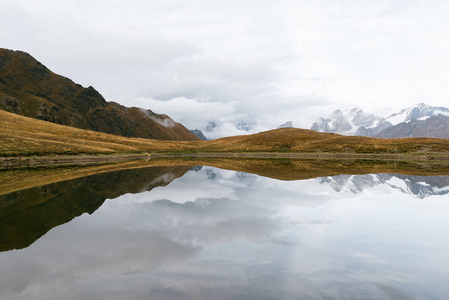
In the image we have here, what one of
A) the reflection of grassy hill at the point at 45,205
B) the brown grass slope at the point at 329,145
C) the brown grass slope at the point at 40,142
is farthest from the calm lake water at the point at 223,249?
the brown grass slope at the point at 329,145

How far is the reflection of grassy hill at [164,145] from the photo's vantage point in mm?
85438

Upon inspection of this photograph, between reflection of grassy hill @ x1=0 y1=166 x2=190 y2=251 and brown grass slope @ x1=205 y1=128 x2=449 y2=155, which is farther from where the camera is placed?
brown grass slope @ x1=205 y1=128 x2=449 y2=155

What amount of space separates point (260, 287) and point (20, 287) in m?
9.80

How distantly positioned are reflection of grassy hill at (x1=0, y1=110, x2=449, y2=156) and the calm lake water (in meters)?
70.0

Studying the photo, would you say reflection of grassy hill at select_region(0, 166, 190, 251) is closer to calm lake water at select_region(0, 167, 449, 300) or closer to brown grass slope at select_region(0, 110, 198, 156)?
calm lake water at select_region(0, 167, 449, 300)

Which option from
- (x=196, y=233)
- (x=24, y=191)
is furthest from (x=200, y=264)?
(x=24, y=191)

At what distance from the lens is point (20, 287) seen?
1084 centimetres

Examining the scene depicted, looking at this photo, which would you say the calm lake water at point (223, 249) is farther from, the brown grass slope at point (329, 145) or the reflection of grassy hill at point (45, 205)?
the brown grass slope at point (329, 145)

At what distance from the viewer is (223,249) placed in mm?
14961

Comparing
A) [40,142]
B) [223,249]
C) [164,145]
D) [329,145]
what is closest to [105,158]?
[40,142]

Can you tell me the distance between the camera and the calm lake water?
10.8m

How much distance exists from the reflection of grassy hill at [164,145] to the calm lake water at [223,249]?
230 ft

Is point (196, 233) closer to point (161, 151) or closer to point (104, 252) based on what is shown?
point (104, 252)

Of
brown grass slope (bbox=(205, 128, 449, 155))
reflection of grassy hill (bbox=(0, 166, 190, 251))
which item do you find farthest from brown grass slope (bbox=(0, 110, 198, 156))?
reflection of grassy hill (bbox=(0, 166, 190, 251))
